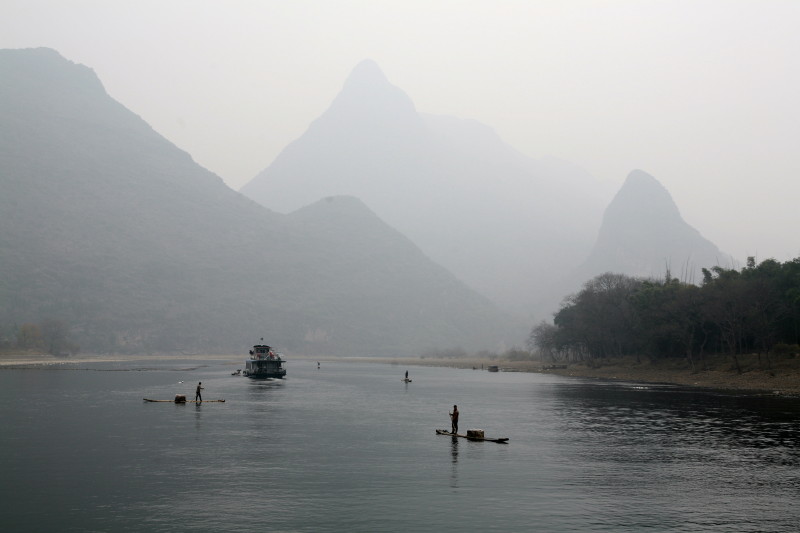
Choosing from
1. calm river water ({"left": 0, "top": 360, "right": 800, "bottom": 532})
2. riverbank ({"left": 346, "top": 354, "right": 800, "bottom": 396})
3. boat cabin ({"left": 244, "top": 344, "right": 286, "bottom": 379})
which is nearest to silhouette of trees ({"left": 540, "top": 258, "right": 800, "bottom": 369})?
riverbank ({"left": 346, "top": 354, "right": 800, "bottom": 396})

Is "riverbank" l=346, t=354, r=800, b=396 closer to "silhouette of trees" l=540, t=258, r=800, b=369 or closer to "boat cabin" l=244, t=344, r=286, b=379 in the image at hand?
"silhouette of trees" l=540, t=258, r=800, b=369

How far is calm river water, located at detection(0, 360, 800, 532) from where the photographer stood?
30750 millimetres

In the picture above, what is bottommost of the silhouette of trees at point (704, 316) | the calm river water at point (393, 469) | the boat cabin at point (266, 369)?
the calm river water at point (393, 469)

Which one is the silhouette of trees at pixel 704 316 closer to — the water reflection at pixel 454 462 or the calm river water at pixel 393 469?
the calm river water at pixel 393 469

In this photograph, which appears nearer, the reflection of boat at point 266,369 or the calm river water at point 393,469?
the calm river water at point 393,469

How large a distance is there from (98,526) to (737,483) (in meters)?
30.0

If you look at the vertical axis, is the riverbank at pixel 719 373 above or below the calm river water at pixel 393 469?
above

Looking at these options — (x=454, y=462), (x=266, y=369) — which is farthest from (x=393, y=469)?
(x=266, y=369)

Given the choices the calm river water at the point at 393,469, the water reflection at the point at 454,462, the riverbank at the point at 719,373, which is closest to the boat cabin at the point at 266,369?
the riverbank at the point at 719,373

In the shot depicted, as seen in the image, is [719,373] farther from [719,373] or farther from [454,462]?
[454,462]

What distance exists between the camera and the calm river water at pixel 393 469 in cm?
3075

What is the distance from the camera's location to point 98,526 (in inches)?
1149

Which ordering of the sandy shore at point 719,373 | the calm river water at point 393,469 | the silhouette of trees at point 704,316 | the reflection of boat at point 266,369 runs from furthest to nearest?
the reflection of boat at point 266,369
the silhouette of trees at point 704,316
the sandy shore at point 719,373
the calm river water at point 393,469

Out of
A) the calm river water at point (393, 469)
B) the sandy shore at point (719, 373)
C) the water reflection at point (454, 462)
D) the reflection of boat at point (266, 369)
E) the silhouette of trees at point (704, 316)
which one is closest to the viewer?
the calm river water at point (393, 469)
